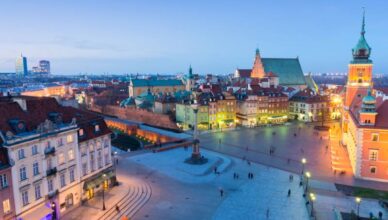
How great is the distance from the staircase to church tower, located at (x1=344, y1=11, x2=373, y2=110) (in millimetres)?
43845

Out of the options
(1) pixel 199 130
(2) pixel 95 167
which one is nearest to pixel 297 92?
(1) pixel 199 130

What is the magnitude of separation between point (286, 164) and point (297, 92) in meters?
56.0

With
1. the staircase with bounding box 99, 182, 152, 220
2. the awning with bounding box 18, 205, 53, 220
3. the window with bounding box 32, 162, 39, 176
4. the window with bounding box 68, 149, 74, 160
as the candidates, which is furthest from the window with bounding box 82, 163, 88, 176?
the window with bounding box 32, 162, 39, 176

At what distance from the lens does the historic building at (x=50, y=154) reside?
26.6m

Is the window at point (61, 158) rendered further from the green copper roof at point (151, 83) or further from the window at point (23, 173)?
the green copper roof at point (151, 83)

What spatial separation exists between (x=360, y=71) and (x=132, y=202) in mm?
50414

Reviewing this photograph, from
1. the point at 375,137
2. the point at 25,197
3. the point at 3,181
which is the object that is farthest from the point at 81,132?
the point at 375,137

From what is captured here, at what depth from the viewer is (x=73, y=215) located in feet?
101

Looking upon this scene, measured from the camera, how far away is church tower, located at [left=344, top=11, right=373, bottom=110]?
58.4 meters

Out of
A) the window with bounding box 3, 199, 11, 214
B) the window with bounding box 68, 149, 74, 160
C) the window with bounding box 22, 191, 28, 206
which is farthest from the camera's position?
the window with bounding box 68, 149, 74, 160

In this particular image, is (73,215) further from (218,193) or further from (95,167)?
(218,193)

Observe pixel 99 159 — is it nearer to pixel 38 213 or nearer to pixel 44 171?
pixel 44 171

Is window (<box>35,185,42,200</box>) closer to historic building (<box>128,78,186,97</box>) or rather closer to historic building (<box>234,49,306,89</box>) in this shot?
historic building (<box>128,78,186,97</box>)

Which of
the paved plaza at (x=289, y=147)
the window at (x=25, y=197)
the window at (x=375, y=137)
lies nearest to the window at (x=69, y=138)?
the window at (x=25, y=197)
